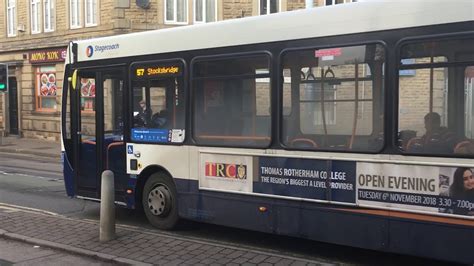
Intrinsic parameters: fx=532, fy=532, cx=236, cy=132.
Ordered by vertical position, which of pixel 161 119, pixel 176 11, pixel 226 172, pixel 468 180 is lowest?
pixel 226 172

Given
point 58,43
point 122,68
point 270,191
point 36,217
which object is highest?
point 58,43

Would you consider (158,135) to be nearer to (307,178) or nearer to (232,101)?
(232,101)

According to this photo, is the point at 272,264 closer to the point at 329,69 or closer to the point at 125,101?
the point at 329,69

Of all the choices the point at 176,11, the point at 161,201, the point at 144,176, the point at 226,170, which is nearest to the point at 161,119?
the point at 144,176

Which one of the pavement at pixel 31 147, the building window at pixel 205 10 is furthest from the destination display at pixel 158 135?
the building window at pixel 205 10

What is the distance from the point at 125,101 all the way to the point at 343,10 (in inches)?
144

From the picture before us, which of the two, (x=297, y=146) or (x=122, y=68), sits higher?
(x=122, y=68)

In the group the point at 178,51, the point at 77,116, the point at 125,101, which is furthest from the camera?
the point at 77,116

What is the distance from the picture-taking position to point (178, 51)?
277 inches

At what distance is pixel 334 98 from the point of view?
5.63 meters

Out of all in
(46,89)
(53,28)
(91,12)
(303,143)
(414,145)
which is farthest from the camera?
(46,89)

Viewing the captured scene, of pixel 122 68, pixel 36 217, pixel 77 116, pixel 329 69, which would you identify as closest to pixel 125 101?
pixel 122 68

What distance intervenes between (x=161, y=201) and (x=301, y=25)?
3146mm

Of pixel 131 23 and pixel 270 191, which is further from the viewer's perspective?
pixel 131 23
